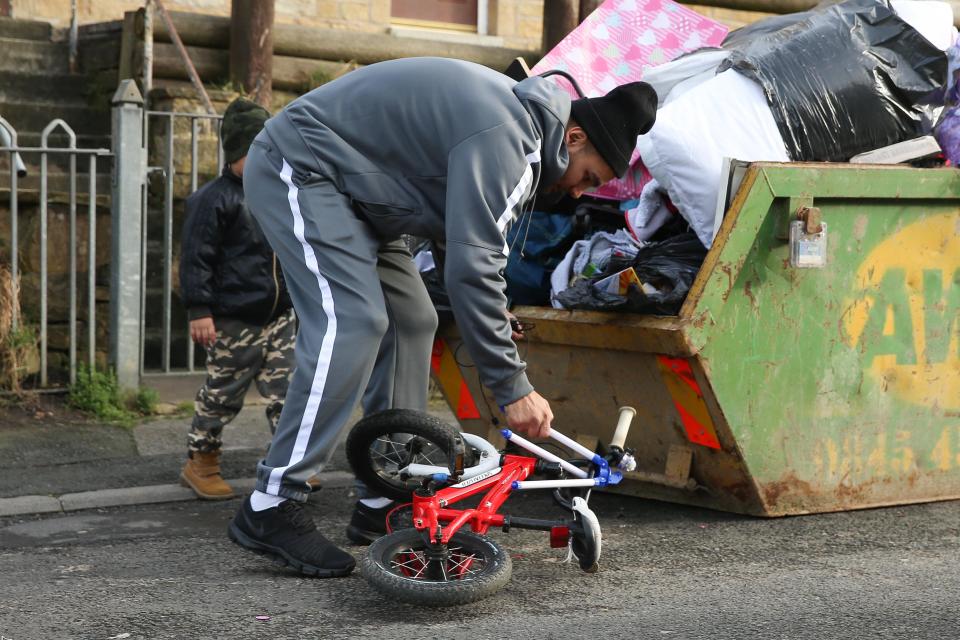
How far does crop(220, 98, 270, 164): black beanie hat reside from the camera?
4664 mm

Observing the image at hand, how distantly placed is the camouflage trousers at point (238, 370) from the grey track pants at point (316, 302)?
1117mm

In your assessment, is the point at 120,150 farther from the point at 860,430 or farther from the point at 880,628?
the point at 880,628

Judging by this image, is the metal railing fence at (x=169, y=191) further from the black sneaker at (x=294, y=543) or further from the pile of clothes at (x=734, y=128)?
the black sneaker at (x=294, y=543)

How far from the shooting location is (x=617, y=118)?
3.51 meters

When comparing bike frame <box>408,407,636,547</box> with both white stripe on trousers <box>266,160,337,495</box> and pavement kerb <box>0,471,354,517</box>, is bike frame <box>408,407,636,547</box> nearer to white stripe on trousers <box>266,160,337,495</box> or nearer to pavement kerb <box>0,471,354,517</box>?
white stripe on trousers <box>266,160,337,495</box>

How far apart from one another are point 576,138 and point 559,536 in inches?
46.3

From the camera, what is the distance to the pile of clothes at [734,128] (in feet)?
14.0

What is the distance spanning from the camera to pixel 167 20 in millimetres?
7938

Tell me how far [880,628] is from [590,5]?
5.92 m

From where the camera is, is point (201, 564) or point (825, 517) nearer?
point (201, 564)

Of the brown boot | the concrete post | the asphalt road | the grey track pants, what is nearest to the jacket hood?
the grey track pants

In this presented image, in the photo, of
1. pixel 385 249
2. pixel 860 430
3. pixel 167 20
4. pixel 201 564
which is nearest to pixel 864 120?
pixel 860 430

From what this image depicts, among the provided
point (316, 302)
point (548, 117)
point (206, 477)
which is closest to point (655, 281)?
point (548, 117)

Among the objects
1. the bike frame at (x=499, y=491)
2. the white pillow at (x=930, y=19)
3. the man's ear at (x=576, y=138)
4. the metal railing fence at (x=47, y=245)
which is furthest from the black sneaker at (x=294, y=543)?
the metal railing fence at (x=47, y=245)
